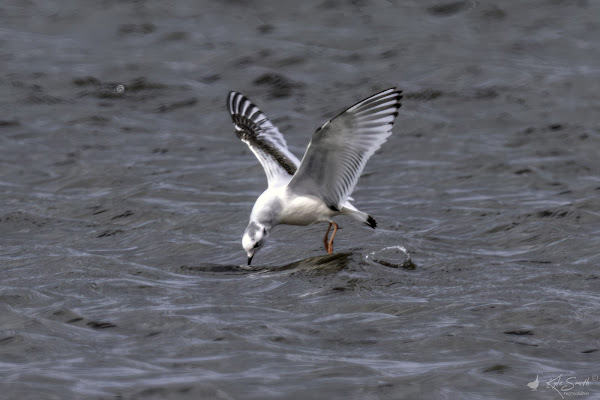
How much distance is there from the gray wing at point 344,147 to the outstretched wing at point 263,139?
2.07 feet

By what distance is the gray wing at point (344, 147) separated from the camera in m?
7.89

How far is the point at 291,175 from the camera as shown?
9.20 meters

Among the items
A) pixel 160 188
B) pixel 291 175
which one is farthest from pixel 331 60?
pixel 291 175

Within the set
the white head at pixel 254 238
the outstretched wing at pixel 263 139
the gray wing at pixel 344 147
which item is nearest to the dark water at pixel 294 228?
the white head at pixel 254 238

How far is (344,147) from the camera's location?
26.7 ft

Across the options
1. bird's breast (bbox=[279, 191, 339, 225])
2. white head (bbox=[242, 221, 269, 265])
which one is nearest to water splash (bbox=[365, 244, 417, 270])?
bird's breast (bbox=[279, 191, 339, 225])

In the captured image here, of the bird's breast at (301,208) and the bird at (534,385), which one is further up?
the bird's breast at (301,208)

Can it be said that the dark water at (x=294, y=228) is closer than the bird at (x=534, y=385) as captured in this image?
No

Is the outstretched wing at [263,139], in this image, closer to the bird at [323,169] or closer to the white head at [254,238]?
the bird at [323,169]

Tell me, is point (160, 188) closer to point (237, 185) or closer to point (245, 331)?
point (237, 185)

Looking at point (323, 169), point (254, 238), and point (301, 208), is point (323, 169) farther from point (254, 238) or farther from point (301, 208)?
point (254, 238)

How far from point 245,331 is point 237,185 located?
4.98 meters
